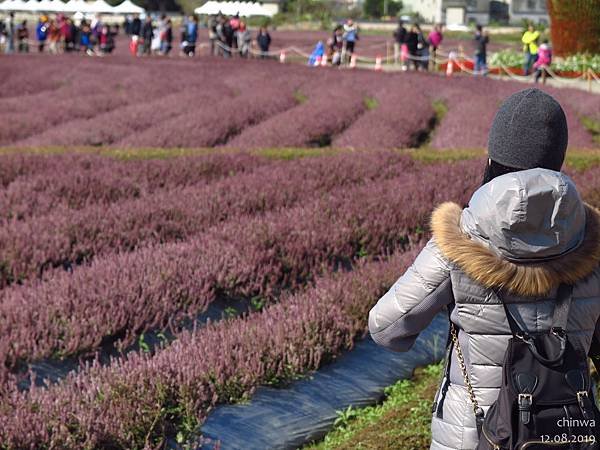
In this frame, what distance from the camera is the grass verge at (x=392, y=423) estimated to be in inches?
155

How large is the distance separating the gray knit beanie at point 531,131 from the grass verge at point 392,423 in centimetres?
170

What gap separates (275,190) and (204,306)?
9.89ft

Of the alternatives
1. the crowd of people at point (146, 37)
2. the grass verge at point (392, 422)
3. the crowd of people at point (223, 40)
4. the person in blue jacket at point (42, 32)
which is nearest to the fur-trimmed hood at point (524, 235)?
the grass verge at point (392, 422)

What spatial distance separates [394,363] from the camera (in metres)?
5.16

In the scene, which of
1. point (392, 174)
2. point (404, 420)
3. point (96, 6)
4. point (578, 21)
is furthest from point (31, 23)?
point (404, 420)

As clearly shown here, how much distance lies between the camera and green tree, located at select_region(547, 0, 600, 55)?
92.2 feet

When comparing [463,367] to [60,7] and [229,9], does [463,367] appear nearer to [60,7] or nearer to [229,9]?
[60,7]

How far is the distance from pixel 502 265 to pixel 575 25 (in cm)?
2810

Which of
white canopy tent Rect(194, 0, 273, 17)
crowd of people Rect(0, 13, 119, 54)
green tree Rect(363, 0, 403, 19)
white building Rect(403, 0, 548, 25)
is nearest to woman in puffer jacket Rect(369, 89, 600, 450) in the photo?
crowd of people Rect(0, 13, 119, 54)

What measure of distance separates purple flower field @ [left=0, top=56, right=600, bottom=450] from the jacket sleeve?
138 cm

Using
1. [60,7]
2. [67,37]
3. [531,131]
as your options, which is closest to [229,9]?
[60,7]

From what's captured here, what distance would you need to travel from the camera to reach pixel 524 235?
2340 millimetres

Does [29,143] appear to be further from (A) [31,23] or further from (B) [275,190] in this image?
(A) [31,23]

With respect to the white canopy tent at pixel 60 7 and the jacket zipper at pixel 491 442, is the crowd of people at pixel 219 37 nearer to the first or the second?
the white canopy tent at pixel 60 7
